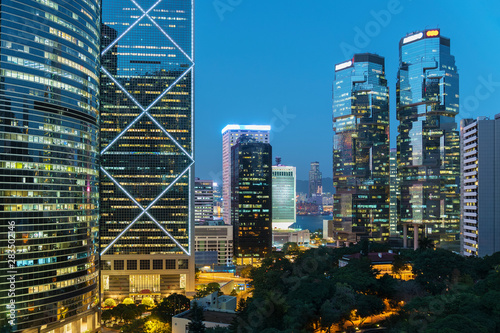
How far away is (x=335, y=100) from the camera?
5650 inches

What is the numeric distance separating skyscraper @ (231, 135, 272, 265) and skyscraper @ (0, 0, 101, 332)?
6675 centimetres

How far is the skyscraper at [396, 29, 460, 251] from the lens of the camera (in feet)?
390

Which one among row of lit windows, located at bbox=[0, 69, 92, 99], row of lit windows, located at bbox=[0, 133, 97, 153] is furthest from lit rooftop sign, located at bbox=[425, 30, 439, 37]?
row of lit windows, located at bbox=[0, 133, 97, 153]

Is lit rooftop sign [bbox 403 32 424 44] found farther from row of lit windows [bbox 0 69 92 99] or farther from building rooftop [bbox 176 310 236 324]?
building rooftop [bbox 176 310 236 324]

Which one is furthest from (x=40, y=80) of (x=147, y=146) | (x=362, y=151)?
(x=362, y=151)

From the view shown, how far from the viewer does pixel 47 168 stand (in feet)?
195

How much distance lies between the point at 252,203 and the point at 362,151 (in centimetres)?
4013

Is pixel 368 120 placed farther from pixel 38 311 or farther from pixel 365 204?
pixel 38 311

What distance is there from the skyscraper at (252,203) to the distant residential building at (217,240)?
4898 mm

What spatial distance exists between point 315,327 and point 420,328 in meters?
12.5

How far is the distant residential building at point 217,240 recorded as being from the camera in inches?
4951

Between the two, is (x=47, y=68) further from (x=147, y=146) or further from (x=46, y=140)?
(x=147, y=146)

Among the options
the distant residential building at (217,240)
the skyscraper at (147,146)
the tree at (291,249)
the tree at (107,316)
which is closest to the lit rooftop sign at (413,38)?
the skyscraper at (147,146)

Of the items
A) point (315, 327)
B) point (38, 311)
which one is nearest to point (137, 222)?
point (38, 311)
